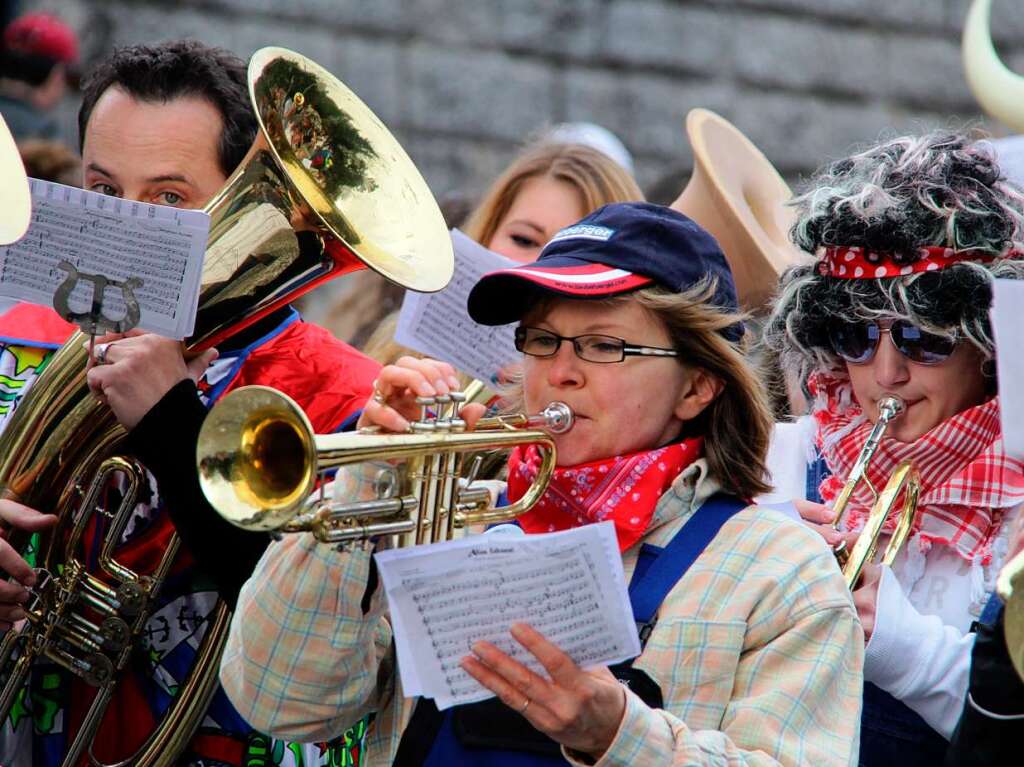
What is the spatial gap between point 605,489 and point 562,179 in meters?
1.94

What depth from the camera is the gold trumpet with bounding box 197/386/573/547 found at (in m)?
2.49

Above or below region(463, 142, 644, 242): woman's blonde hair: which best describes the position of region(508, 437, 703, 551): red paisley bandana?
above

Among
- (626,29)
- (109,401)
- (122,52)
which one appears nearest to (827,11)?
(626,29)

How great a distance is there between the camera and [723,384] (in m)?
2.99

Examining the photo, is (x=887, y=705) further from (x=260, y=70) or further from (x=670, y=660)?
(x=260, y=70)

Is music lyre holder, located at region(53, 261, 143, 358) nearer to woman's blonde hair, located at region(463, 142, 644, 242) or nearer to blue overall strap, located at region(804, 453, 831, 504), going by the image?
blue overall strap, located at region(804, 453, 831, 504)

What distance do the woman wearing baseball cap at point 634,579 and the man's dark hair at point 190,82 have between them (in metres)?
0.76

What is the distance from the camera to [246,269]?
3.11 metres

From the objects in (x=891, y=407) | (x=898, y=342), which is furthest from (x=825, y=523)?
(x=898, y=342)

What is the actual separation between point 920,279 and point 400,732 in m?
1.23

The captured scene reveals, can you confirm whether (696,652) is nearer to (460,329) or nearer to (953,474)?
(953,474)

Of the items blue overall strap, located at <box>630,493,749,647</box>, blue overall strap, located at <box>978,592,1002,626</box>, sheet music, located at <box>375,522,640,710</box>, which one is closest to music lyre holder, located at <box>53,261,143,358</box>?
sheet music, located at <box>375,522,640,710</box>

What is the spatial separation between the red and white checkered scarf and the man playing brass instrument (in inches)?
35.9

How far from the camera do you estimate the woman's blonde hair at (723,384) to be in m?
2.91
